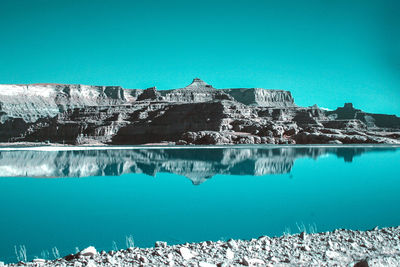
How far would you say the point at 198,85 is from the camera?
92.2m

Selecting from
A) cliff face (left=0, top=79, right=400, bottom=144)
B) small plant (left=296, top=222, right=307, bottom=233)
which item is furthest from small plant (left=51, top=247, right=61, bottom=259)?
cliff face (left=0, top=79, right=400, bottom=144)

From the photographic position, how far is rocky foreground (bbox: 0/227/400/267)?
4453 mm

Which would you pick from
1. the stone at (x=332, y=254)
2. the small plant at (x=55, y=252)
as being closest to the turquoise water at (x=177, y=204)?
the small plant at (x=55, y=252)

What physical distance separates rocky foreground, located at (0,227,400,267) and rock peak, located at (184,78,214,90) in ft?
278

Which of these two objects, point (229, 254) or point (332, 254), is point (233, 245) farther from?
point (332, 254)

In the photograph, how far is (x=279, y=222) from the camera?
686 cm

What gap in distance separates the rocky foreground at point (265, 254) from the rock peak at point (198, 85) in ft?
278

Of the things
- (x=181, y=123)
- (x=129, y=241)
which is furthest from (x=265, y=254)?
(x=181, y=123)

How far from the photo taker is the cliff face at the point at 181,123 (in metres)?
39.2

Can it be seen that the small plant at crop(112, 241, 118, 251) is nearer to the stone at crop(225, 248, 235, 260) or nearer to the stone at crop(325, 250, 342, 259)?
the stone at crop(225, 248, 235, 260)

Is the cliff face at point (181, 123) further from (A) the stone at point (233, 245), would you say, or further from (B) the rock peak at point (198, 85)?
(A) the stone at point (233, 245)

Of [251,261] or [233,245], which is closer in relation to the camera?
[251,261]

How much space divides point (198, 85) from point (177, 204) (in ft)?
279

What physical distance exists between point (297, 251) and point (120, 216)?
3.97 metres
